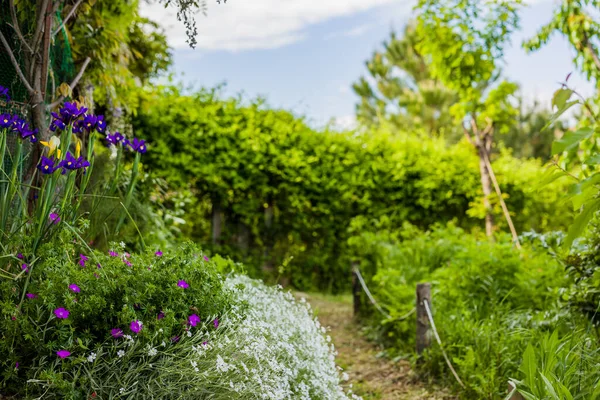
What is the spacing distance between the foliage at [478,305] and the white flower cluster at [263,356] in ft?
3.36

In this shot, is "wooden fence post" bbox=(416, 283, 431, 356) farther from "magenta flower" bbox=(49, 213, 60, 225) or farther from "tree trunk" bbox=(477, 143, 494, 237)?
"tree trunk" bbox=(477, 143, 494, 237)

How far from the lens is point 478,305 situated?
13.4 ft

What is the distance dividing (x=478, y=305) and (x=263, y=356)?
240cm

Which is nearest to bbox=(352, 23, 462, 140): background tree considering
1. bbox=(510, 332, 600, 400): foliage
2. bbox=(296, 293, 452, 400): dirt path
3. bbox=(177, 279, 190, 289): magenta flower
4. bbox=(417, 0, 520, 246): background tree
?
bbox=(417, 0, 520, 246): background tree

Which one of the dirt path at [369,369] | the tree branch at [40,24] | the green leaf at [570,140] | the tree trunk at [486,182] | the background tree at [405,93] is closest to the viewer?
the green leaf at [570,140]

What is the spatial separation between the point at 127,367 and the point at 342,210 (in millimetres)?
5579

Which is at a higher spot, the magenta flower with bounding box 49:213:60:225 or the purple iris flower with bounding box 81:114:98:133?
the purple iris flower with bounding box 81:114:98:133

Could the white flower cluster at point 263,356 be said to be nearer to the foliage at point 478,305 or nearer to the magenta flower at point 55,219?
the magenta flower at point 55,219

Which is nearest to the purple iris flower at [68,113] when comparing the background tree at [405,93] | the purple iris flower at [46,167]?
the purple iris flower at [46,167]

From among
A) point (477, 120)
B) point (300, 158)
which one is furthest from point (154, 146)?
point (477, 120)

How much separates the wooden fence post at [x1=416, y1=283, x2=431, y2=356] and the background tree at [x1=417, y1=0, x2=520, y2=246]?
2.76 m

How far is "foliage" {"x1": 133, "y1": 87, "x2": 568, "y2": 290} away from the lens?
Result: 639 cm

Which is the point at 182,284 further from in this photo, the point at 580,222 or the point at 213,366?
the point at 580,222

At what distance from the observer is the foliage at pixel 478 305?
3.26 meters
